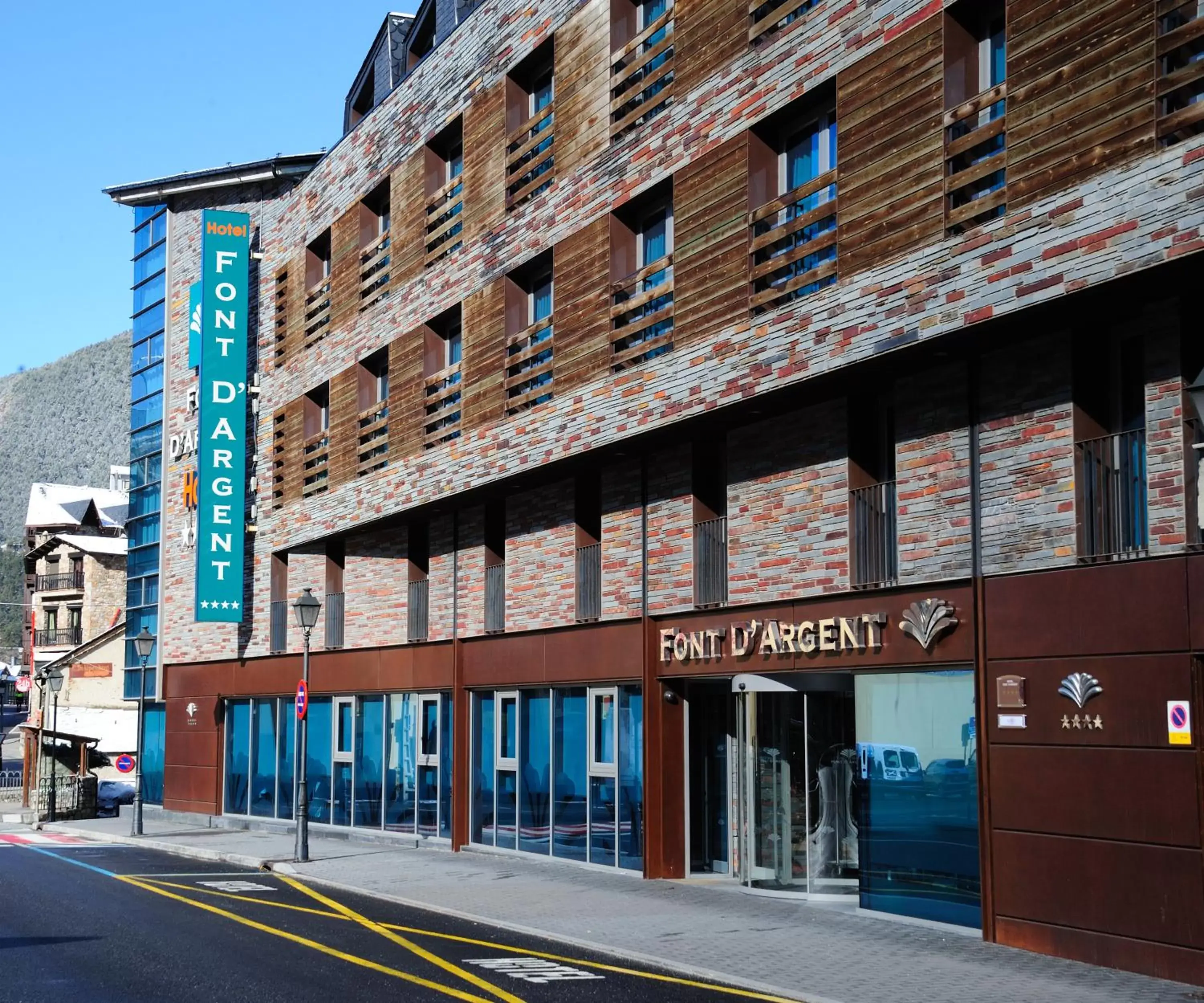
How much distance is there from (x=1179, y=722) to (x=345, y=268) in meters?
22.0

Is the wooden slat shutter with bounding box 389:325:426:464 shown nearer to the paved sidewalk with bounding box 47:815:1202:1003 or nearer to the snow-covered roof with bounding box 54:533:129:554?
the paved sidewalk with bounding box 47:815:1202:1003

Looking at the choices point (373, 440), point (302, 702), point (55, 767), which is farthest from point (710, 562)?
point (55, 767)

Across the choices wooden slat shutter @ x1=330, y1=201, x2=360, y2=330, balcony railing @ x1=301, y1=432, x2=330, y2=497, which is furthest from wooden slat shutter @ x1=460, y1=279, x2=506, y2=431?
balcony railing @ x1=301, y1=432, x2=330, y2=497

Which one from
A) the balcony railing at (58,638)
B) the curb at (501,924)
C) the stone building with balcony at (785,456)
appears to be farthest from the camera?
the balcony railing at (58,638)

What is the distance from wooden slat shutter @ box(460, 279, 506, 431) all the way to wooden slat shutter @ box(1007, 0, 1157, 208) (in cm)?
1145

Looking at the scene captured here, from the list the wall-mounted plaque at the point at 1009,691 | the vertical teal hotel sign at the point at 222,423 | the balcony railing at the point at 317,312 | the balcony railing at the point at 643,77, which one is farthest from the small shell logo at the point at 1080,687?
the vertical teal hotel sign at the point at 222,423

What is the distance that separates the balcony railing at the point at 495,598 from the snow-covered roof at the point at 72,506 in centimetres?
7547

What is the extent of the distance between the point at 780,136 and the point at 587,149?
167 inches

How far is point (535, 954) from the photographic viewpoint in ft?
48.4

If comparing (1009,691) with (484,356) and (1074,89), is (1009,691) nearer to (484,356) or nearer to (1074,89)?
Result: (1074,89)

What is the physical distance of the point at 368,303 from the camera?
30.0 metres

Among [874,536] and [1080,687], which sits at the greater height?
[874,536]

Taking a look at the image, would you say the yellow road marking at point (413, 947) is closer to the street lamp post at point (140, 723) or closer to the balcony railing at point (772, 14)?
the balcony railing at point (772, 14)

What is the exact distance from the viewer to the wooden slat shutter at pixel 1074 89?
13.0 metres
